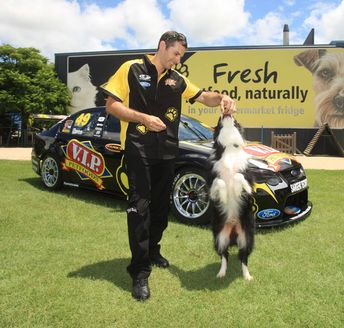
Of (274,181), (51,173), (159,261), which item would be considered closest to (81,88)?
(51,173)

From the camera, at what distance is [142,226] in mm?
3342

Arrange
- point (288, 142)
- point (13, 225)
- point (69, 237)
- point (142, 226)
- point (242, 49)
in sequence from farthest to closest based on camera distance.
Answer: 1. point (242, 49)
2. point (288, 142)
3. point (13, 225)
4. point (69, 237)
5. point (142, 226)

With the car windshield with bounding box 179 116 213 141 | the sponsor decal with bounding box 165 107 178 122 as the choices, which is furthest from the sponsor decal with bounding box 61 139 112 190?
the sponsor decal with bounding box 165 107 178 122

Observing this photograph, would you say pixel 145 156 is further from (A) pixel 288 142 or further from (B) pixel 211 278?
(A) pixel 288 142

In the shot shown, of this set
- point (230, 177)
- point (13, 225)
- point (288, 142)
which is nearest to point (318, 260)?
point (230, 177)

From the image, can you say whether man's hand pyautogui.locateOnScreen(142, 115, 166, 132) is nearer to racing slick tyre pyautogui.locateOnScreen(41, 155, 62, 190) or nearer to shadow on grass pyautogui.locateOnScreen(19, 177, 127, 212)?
shadow on grass pyautogui.locateOnScreen(19, 177, 127, 212)

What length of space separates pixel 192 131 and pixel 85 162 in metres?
1.80

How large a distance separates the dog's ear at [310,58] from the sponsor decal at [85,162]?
14.8 meters

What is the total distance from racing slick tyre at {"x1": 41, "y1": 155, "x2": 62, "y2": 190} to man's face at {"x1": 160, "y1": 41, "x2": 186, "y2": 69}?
4415mm

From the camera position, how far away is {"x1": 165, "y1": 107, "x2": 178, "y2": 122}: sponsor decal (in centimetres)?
348

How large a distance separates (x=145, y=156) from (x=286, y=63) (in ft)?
56.6

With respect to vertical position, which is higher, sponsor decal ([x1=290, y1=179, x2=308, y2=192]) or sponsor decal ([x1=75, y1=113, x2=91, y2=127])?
sponsor decal ([x1=75, y1=113, x2=91, y2=127])

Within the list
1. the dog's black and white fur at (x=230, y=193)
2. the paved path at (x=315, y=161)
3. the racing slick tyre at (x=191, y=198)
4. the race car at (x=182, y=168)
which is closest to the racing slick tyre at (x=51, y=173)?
the race car at (x=182, y=168)

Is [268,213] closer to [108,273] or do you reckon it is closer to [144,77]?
[108,273]
